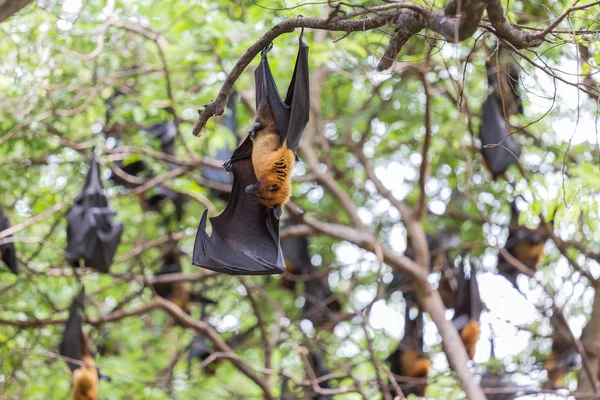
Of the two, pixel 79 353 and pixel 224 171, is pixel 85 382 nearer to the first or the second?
pixel 79 353

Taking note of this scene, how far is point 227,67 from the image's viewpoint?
8.07 meters

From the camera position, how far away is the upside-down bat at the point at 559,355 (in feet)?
29.5

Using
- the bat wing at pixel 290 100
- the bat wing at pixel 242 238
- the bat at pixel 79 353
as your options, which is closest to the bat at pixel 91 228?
the bat at pixel 79 353

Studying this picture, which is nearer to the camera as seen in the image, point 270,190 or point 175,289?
point 270,190

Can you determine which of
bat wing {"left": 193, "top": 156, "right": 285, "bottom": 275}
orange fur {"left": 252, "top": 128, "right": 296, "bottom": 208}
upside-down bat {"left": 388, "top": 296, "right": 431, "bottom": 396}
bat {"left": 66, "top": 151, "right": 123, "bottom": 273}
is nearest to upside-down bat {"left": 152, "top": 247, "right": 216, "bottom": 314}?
bat {"left": 66, "top": 151, "right": 123, "bottom": 273}

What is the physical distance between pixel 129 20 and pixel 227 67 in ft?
4.63

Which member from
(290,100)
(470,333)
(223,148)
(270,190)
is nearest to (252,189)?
(270,190)

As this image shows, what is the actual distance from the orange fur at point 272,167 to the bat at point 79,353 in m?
3.78

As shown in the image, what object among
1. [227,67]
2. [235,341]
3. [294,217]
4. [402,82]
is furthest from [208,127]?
[235,341]

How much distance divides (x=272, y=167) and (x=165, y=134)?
5.95 metres

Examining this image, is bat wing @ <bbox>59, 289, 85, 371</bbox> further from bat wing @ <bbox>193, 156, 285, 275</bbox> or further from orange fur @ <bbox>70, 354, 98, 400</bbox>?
bat wing @ <bbox>193, 156, 285, 275</bbox>

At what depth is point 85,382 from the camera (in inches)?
356

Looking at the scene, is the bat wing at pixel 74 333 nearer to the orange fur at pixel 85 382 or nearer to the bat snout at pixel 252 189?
the orange fur at pixel 85 382

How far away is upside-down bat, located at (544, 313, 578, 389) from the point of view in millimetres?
8992
